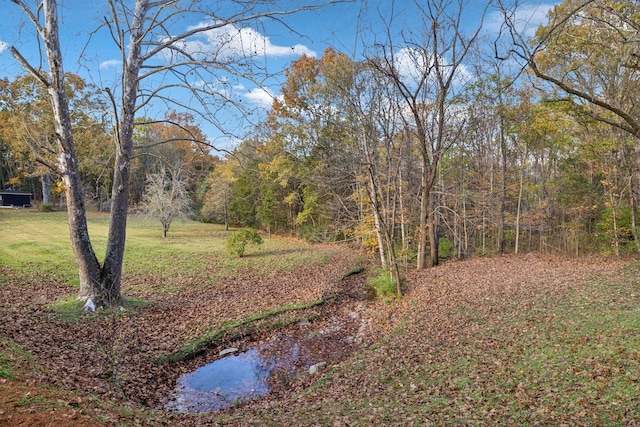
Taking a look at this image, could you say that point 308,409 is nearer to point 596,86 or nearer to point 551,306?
point 551,306

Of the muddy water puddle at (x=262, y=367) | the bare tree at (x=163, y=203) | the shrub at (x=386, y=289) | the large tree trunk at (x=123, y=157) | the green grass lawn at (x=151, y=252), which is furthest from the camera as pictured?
the bare tree at (x=163, y=203)

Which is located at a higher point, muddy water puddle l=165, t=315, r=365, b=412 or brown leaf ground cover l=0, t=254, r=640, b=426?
brown leaf ground cover l=0, t=254, r=640, b=426

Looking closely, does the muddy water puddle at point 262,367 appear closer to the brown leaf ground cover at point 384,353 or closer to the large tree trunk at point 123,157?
the brown leaf ground cover at point 384,353

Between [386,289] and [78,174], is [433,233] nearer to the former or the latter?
[386,289]

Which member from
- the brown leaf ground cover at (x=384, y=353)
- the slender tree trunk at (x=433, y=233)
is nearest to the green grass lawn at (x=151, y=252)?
the brown leaf ground cover at (x=384, y=353)

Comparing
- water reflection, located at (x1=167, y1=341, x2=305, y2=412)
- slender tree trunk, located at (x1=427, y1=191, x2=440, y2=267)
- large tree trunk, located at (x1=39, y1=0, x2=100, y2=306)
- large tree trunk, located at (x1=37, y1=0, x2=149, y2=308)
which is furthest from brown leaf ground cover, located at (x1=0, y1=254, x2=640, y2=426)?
slender tree trunk, located at (x1=427, y1=191, x2=440, y2=267)

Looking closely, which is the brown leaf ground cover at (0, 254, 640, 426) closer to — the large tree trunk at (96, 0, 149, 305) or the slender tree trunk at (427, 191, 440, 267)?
the large tree trunk at (96, 0, 149, 305)

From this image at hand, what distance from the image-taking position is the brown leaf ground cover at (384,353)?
501 centimetres

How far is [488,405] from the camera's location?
17.7 feet

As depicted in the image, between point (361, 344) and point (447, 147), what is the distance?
31.4 feet

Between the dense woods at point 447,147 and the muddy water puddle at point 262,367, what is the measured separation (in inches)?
136

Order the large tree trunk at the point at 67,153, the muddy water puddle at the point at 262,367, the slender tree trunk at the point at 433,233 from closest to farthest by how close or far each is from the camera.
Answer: the muddy water puddle at the point at 262,367 → the large tree trunk at the point at 67,153 → the slender tree trunk at the point at 433,233

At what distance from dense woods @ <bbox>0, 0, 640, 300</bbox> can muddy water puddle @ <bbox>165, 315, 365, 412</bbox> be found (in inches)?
136

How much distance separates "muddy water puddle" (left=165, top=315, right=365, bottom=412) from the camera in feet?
23.8
